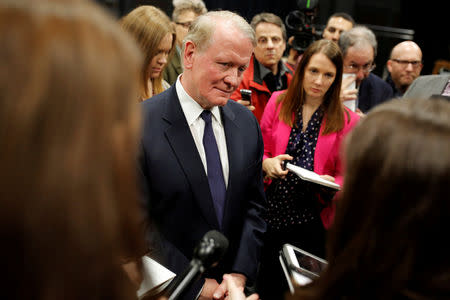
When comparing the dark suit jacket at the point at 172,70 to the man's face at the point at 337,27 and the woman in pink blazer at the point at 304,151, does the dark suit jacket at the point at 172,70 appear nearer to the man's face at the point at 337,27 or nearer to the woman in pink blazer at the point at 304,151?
the woman in pink blazer at the point at 304,151

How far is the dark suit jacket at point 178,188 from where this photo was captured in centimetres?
142

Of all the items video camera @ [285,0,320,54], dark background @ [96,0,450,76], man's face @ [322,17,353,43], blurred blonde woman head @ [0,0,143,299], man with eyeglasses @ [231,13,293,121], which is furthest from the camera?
dark background @ [96,0,450,76]

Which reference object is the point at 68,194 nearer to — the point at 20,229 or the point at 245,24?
the point at 20,229

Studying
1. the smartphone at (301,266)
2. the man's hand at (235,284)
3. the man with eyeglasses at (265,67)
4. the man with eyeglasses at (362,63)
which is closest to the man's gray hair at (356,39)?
the man with eyeglasses at (362,63)

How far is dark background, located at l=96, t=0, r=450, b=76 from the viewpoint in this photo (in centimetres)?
605

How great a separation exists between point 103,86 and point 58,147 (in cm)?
10

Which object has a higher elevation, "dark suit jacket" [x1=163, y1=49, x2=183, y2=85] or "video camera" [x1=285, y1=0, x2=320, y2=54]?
"video camera" [x1=285, y1=0, x2=320, y2=54]

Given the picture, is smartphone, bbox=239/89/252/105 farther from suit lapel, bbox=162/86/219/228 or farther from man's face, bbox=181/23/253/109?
suit lapel, bbox=162/86/219/228

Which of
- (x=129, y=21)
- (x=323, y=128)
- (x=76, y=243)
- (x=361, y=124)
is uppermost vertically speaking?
(x=129, y=21)

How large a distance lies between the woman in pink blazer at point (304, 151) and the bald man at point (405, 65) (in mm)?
1664

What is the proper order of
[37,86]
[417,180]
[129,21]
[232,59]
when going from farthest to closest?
[129,21], [232,59], [417,180], [37,86]

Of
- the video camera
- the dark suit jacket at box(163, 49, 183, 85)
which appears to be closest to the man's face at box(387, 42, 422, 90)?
the video camera

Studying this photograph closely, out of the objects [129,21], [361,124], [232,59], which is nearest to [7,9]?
[361,124]

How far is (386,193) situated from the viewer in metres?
0.68
